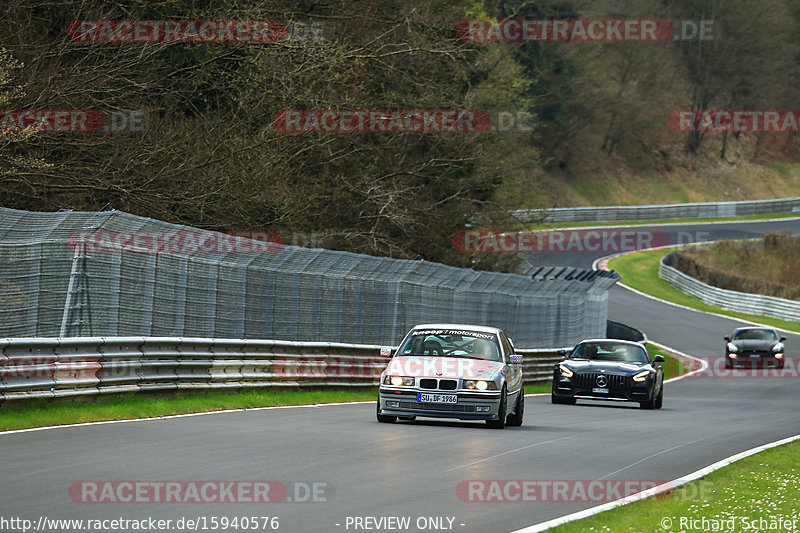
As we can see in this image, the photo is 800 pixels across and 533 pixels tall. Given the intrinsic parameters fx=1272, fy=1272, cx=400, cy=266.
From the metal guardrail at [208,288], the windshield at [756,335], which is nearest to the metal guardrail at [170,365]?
the metal guardrail at [208,288]

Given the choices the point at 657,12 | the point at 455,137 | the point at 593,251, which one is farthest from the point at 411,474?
the point at 657,12

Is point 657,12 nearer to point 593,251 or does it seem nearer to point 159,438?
point 593,251

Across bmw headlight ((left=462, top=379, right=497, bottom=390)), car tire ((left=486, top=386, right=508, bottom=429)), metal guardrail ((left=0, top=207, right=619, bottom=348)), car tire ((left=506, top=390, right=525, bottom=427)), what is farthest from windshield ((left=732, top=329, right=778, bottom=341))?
bmw headlight ((left=462, top=379, right=497, bottom=390))

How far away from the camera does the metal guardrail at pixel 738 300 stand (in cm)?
5675

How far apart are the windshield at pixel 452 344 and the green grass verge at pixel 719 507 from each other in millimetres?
5274

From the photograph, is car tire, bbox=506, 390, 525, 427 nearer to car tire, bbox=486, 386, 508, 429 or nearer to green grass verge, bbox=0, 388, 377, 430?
car tire, bbox=486, 386, 508, 429

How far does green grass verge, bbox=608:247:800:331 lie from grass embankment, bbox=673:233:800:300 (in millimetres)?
1741

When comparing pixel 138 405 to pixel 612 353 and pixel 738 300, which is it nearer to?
pixel 612 353

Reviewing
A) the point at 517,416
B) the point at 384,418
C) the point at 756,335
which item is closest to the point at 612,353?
the point at 517,416

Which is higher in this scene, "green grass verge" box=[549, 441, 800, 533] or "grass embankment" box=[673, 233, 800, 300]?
"grass embankment" box=[673, 233, 800, 300]

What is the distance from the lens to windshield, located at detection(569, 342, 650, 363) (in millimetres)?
24734

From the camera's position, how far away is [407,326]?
85.3 feet

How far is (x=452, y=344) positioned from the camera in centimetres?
1802

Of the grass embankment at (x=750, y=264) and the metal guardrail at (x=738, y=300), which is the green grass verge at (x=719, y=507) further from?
the grass embankment at (x=750, y=264)
